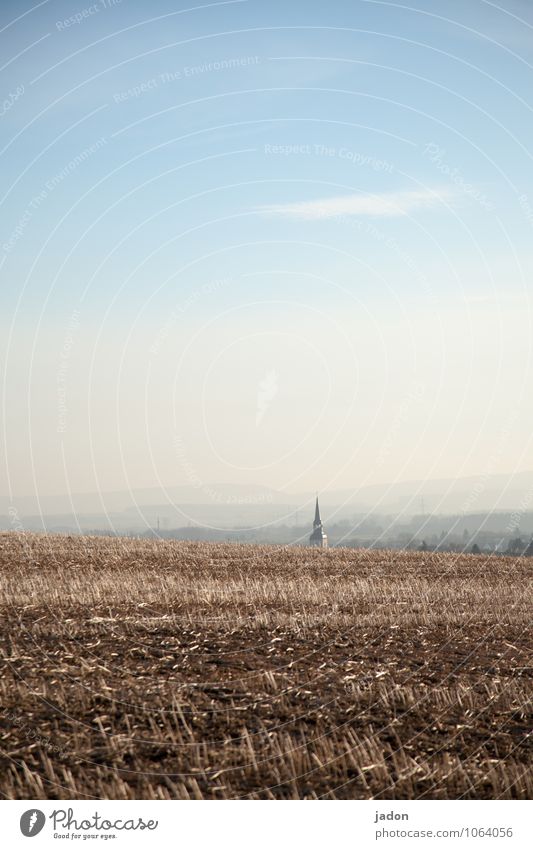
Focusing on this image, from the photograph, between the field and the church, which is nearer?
the field

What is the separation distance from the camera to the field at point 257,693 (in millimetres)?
13828

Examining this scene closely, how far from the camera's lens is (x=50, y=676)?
18.2m

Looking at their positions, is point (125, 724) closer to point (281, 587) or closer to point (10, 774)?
point (10, 774)

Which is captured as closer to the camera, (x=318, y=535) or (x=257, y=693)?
(x=257, y=693)

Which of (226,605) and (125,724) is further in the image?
(226,605)

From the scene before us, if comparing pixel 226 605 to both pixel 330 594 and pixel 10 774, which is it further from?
pixel 10 774

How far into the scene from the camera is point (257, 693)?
17812 mm

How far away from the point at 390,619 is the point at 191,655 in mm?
8930

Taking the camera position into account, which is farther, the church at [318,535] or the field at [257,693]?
the church at [318,535]

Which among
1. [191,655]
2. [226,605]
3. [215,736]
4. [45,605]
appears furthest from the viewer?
[226,605]

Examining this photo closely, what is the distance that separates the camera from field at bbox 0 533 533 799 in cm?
1383
